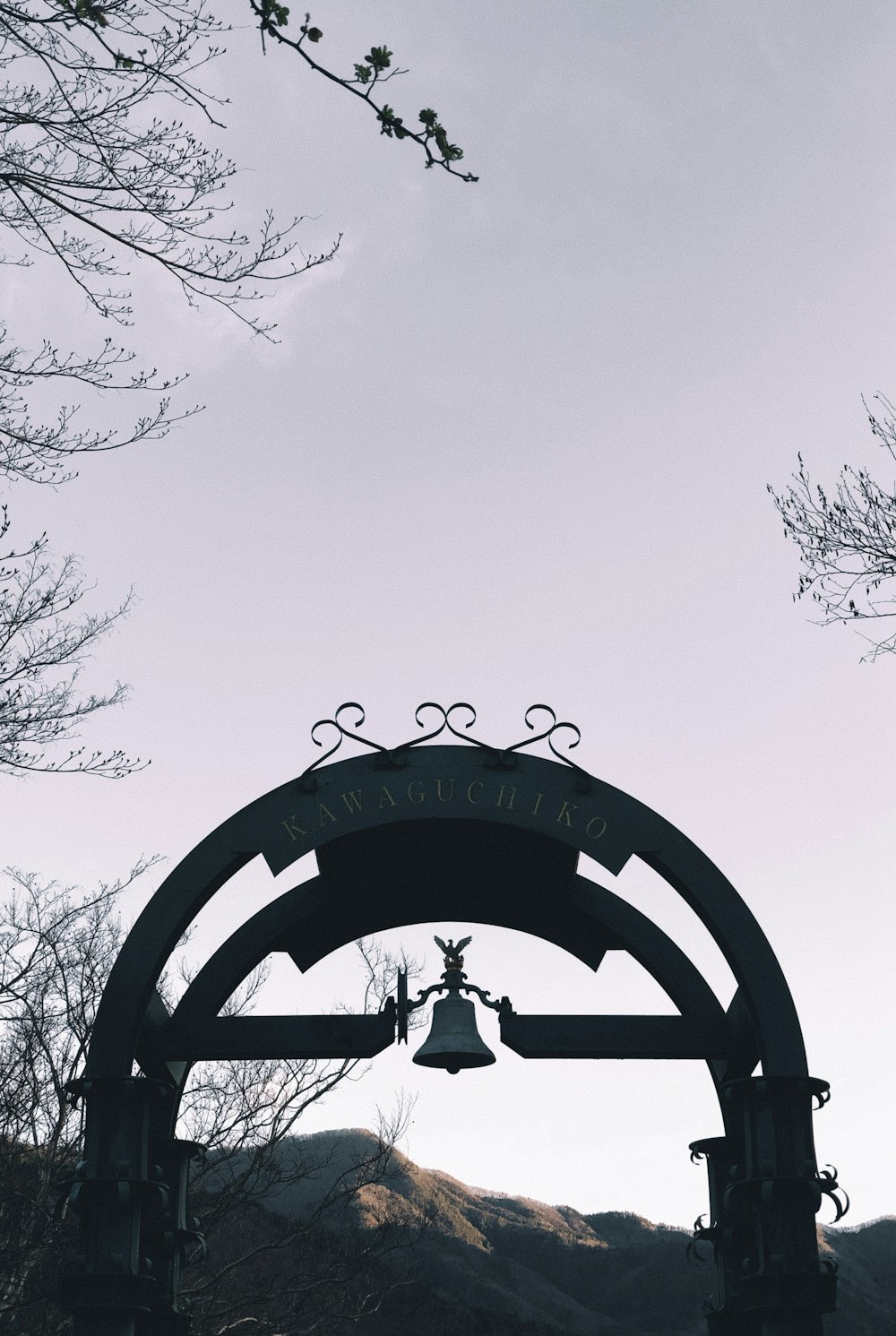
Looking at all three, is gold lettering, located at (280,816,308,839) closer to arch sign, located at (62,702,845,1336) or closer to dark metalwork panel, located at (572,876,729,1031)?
arch sign, located at (62,702,845,1336)

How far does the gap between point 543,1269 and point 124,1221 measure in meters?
53.4

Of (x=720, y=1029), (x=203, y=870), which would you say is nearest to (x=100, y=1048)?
(x=203, y=870)

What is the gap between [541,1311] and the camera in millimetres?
50094

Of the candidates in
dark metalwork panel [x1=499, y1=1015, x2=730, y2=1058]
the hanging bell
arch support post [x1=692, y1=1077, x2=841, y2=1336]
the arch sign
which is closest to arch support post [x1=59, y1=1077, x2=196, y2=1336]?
the arch sign

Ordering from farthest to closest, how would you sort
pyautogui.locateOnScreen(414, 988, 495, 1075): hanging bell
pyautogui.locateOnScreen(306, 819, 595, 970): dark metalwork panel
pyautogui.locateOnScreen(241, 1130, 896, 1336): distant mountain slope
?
pyautogui.locateOnScreen(241, 1130, 896, 1336): distant mountain slope < pyautogui.locateOnScreen(306, 819, 595, 970): dark metalwork panel < pyautogui.locateOnScreen(414, 988, 495, 1075): hanging bell

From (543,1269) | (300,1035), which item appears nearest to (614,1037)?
(300,1035)

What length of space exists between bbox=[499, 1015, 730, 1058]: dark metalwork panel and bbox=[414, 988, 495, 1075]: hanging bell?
0.25 m

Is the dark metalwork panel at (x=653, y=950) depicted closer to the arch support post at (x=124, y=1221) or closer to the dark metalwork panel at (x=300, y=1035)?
the dark metalwork panel at (x=300, y=1035)

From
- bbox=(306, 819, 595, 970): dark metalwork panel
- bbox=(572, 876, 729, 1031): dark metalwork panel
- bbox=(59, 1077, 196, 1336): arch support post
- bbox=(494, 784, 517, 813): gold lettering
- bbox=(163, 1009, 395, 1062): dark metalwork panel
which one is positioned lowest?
bbox=(59, 1077, 196, 1336): arch support post

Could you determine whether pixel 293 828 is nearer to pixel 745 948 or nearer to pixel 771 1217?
pixel 745 948

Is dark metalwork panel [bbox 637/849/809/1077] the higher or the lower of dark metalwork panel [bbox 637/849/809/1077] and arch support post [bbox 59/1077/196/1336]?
the higher

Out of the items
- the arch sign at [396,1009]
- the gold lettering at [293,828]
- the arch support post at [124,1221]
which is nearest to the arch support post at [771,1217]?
the arch sign at [396,1009]

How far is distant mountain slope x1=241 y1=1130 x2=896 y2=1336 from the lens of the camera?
44906 mm

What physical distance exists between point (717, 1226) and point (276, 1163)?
53.0 ft
